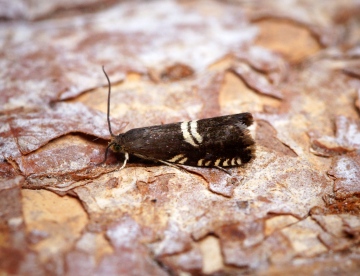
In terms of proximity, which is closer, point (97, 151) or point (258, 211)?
point (258, 211)

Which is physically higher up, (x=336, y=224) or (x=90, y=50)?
(x=90, y=50)

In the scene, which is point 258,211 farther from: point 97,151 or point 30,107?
point 30,107

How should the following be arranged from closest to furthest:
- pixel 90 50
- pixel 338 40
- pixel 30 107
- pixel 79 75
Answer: pixel 30 107, pixel 79 75, pixel 90 50, pixel 338 40

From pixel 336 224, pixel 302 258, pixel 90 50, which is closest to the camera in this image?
pixel 302 258

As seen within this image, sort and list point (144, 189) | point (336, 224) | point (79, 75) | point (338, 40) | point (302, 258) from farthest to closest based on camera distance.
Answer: point (338, 40) → point (79, 75) → point (144, 189) → point (336, 224) → point (302, 258)

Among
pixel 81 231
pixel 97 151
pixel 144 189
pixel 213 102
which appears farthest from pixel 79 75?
pixel 81 231

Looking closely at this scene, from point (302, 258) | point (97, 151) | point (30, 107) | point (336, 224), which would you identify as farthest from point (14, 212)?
point (336, 224)
